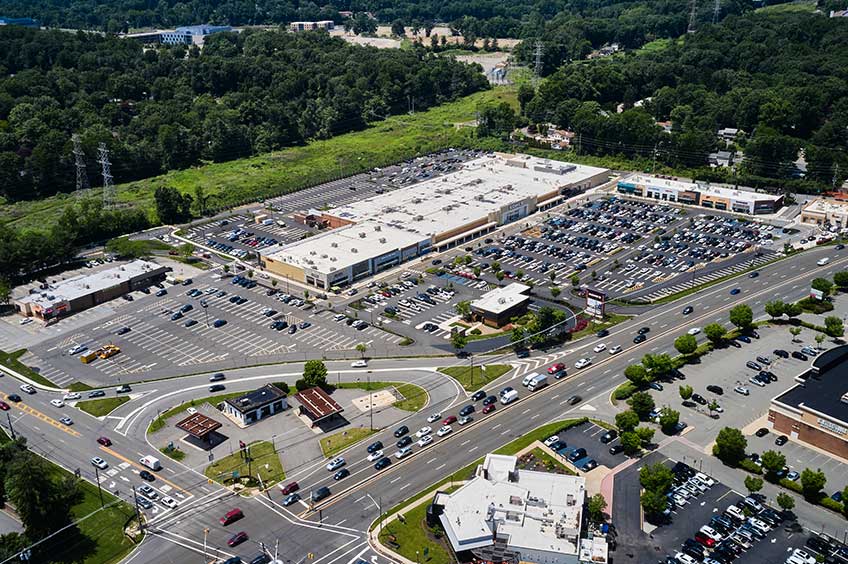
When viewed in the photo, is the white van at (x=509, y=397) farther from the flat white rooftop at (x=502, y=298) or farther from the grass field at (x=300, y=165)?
the grass field at (x=300, y=165)

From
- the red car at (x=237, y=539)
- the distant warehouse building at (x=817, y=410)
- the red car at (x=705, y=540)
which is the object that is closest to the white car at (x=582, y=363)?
the distant warehouse building at (x=817, y=410)

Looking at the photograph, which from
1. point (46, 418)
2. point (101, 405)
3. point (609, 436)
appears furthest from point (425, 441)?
point (46, 418)

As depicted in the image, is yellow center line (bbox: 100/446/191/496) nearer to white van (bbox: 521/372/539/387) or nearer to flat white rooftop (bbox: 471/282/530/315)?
white van (bbox: 521/372/539/387)

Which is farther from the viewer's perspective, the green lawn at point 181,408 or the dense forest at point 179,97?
the dense forest at point 179,97

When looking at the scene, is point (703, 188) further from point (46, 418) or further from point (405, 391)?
point (46, 418)

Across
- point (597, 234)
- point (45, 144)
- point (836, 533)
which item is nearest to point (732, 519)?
point (836, 533)

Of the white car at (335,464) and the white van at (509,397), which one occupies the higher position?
the white van at (509,397)

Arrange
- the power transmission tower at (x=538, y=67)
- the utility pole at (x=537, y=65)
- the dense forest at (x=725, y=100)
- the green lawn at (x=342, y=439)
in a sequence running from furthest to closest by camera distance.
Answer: the utility pole at (x=537, y=65), the power transmission tower at (x=538, y=67), the dense forest at (x=725, y=100), the green lawn at (x=342, y=439)
